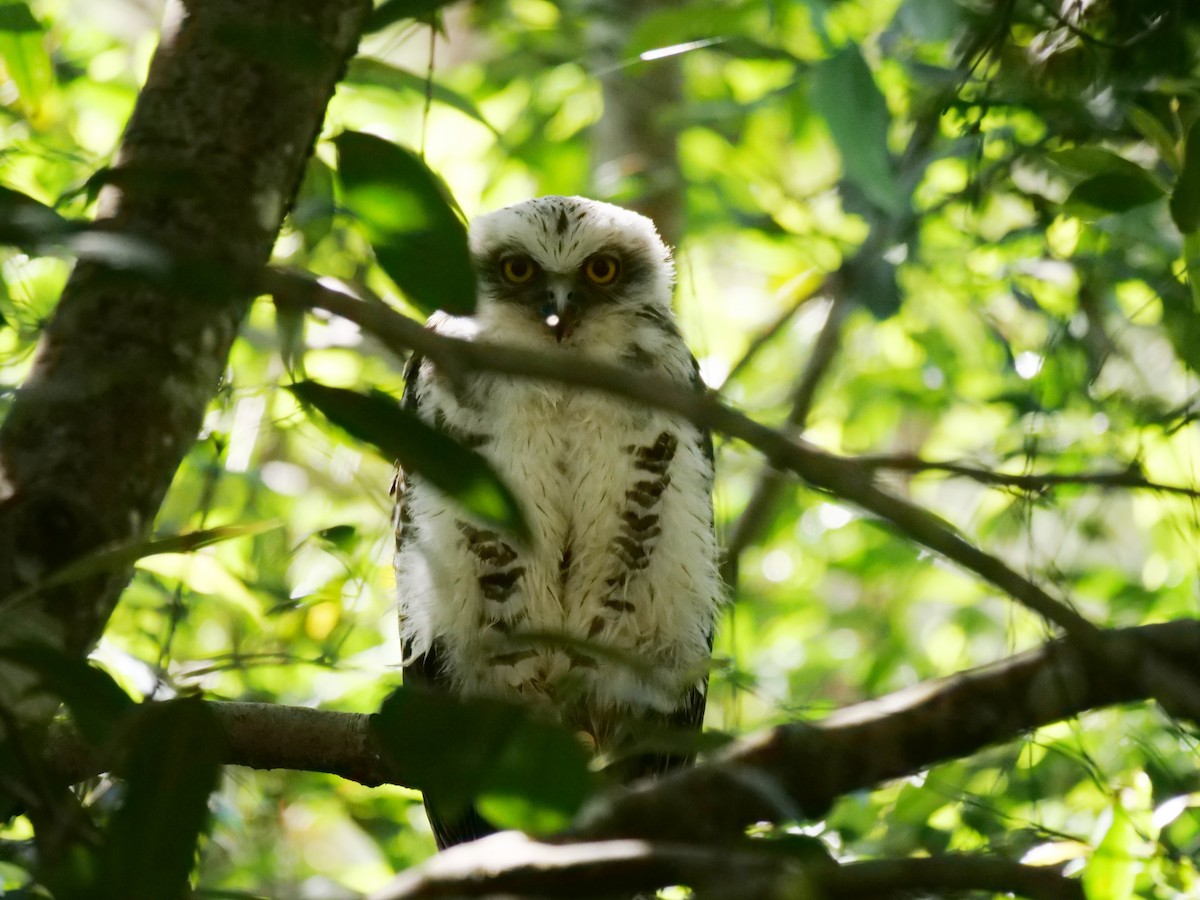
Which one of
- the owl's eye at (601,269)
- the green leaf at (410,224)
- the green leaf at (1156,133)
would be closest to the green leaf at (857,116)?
the green leaf at (1156,133)

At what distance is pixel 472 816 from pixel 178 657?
1.45 m

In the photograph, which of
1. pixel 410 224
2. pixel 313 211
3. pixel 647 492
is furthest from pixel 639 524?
pixel 410 224

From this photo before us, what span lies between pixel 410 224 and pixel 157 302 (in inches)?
16.5

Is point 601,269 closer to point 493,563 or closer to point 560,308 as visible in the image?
point 560,308

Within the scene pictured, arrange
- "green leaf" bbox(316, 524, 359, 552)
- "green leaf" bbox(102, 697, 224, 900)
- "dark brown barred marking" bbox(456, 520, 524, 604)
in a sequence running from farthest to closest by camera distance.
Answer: "dark brown barred marking" bbox(456, 520, 524, 604), "green leaf" bbox(316, 524, 359, 552), "green leaf" bbox(102, 697, 224, 900)

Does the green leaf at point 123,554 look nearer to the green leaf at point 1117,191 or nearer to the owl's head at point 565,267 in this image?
the green leaf at point 1117,191

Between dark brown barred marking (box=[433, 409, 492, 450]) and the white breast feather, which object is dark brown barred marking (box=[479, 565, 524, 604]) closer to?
the white breast feather

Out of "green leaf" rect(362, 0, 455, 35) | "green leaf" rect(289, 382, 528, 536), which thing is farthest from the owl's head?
"green leaf" rect(289, 382, 528, 536)

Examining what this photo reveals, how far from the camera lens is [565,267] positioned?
11.8ft

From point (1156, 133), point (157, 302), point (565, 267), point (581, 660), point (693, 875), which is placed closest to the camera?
point (693, 875)

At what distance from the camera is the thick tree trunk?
50.7 inches

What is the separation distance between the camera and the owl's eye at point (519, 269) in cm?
362

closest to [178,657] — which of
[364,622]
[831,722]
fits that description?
[364,622]

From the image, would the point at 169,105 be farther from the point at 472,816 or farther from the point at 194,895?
the point at 472,816
